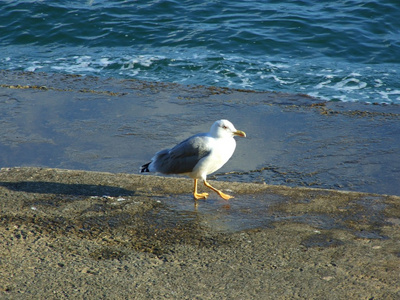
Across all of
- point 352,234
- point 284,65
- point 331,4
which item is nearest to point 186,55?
point 284,65

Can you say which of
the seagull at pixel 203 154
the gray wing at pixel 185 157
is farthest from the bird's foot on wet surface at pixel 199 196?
the gray wing at pixel 185 157

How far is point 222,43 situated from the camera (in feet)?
40.2

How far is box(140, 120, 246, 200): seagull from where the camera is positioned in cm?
467

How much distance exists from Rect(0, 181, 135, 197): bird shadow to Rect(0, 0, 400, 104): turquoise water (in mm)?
5395

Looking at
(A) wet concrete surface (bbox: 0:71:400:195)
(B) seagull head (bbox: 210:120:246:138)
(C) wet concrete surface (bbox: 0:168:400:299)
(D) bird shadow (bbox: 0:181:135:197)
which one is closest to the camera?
(C) wet concrete surface (bbox: 0:168:400:299)

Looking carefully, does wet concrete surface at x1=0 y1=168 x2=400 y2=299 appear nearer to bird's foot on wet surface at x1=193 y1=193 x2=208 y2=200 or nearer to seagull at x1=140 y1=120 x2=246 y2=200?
bird's foot on wet surface at x1=193 y1=193 x2=208 y2=200

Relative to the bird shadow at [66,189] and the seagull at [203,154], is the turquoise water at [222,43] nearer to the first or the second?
the seagull at [203,154]

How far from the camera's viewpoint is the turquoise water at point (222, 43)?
10180mm

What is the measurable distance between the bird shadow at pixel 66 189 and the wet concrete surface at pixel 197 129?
0.88 meters

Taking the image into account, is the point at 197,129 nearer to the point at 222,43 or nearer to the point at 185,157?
the point at 185,157

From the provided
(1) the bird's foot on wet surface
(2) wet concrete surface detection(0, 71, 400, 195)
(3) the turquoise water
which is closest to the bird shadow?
(1) the bird's foot on wet surface

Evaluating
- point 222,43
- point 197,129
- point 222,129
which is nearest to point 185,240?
point 222,129

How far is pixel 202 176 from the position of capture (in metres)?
4.76

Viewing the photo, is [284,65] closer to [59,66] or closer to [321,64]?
[321,64]
